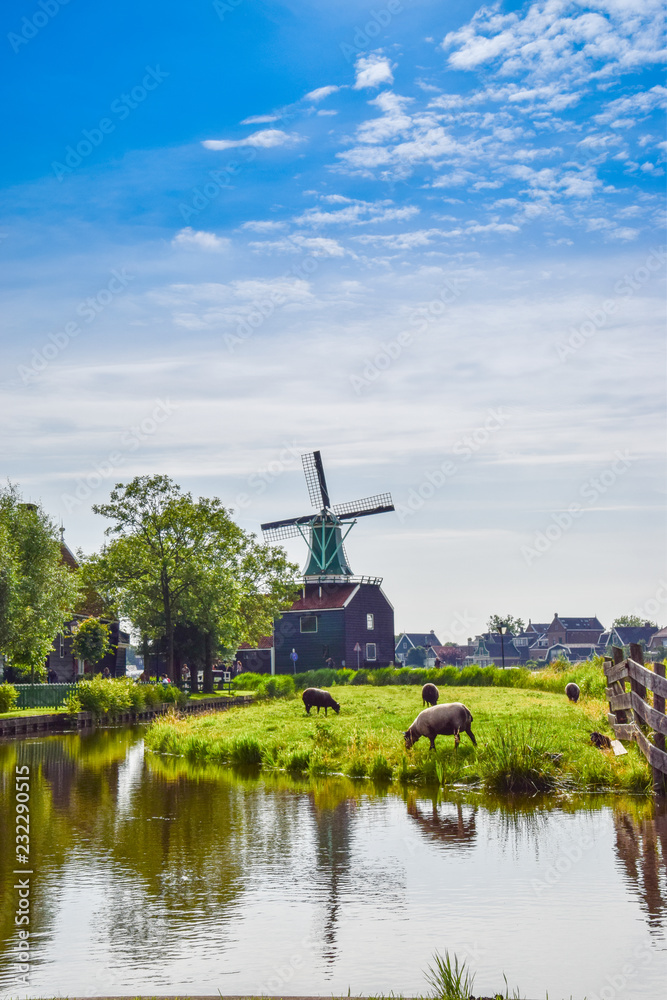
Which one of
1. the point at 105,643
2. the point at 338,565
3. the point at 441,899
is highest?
the point at 338,565

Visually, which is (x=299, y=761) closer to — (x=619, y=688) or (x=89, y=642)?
(x=619, y=688)

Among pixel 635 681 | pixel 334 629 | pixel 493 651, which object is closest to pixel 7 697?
pixel 635 681

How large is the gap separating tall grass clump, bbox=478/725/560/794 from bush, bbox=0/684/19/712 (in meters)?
27.0

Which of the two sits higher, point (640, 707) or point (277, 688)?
point (640, 707)

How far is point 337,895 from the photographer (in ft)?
31.8

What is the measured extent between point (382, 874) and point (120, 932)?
3.18m

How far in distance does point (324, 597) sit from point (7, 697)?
3615 cm

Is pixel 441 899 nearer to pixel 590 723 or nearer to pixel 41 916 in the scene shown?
pixel 41 916

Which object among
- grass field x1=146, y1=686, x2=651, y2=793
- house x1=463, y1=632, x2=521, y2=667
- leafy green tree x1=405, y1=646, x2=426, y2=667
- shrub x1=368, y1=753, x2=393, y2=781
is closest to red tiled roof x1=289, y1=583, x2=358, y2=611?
grass field x1=146, y1=686, x2=651, y2=793

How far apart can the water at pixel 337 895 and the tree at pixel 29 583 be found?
2526 centimetres

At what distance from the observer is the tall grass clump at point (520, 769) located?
52.5 feet

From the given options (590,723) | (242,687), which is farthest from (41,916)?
(242,687)

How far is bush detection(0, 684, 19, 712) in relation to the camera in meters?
38.2

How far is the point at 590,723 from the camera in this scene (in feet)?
70.8
